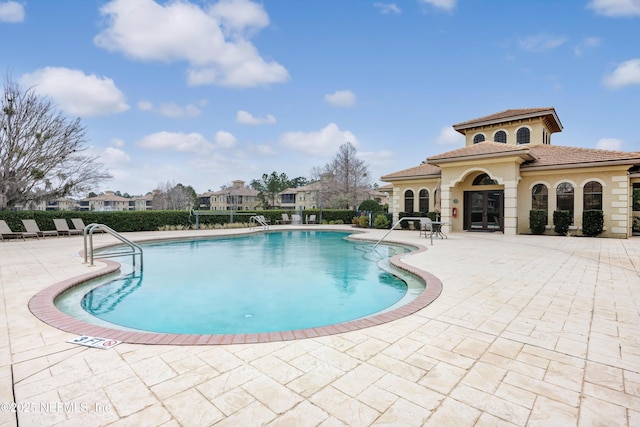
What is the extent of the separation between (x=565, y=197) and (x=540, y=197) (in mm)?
1026

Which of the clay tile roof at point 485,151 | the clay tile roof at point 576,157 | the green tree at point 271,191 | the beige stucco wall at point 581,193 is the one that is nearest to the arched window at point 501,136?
the clay tile roof at point 576,157

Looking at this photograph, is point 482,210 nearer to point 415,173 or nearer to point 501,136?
point 415,173

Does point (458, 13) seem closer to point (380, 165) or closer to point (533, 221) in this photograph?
point (533, 221)

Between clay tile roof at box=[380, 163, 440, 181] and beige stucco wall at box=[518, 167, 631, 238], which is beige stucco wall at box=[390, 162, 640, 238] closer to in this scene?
beige stucco wall at box=[518, 167, 631, 238]

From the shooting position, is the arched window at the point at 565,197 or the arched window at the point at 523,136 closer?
the arched window at the point at 565,197

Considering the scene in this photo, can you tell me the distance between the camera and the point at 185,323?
4.96 meters

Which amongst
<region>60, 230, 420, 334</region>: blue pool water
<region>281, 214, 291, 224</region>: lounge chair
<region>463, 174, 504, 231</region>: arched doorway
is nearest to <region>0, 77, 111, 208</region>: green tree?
<region>60, 230, 420, 334</region>: blue pool water

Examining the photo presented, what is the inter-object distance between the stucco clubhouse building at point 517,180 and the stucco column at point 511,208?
4cm

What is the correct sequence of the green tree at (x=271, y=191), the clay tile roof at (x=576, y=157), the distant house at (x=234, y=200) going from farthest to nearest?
the distant house at (x=234, y=200)
the green tree at (x=271, y=191)
the clay tile roof at (x=576, y=157)

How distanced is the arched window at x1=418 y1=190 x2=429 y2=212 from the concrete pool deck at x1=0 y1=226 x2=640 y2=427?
1599cm

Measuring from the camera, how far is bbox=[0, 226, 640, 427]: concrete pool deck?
214 cm

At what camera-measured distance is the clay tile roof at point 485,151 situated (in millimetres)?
14854

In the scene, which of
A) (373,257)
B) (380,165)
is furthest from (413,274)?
(380,165)

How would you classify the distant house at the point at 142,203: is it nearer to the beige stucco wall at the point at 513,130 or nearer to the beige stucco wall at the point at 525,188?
the beige stucco wall at the point at 513,130
